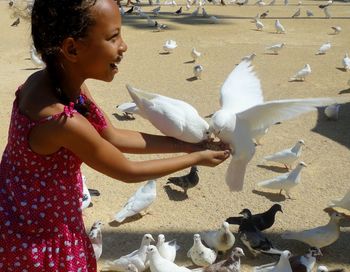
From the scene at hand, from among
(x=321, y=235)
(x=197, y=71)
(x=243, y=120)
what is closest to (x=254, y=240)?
(x=321, y=235)

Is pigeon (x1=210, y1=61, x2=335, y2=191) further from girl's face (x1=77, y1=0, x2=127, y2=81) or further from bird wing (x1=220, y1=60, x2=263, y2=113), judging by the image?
girl's face (x1=77, y1=0, x2=127, y2=81)

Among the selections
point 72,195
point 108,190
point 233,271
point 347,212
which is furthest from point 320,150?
point 72,195

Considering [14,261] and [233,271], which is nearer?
[14,261]

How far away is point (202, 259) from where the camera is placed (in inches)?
162

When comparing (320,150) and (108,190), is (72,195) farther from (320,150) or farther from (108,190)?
(320,150)

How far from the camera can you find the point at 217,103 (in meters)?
8.52

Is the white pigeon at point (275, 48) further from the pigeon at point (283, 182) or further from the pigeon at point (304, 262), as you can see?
the pigeon at point (304, 262)

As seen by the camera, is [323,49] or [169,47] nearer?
[323,49]

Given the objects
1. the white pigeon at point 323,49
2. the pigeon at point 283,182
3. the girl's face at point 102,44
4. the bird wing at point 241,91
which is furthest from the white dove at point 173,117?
the white pigeon at point 323,49

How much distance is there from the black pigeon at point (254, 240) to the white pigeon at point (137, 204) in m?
0.90

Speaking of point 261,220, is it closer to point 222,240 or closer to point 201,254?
point 222,240

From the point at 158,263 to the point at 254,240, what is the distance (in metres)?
0.89

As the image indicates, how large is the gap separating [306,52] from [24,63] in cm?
617

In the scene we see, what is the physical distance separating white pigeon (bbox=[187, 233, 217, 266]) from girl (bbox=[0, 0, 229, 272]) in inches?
75.4
